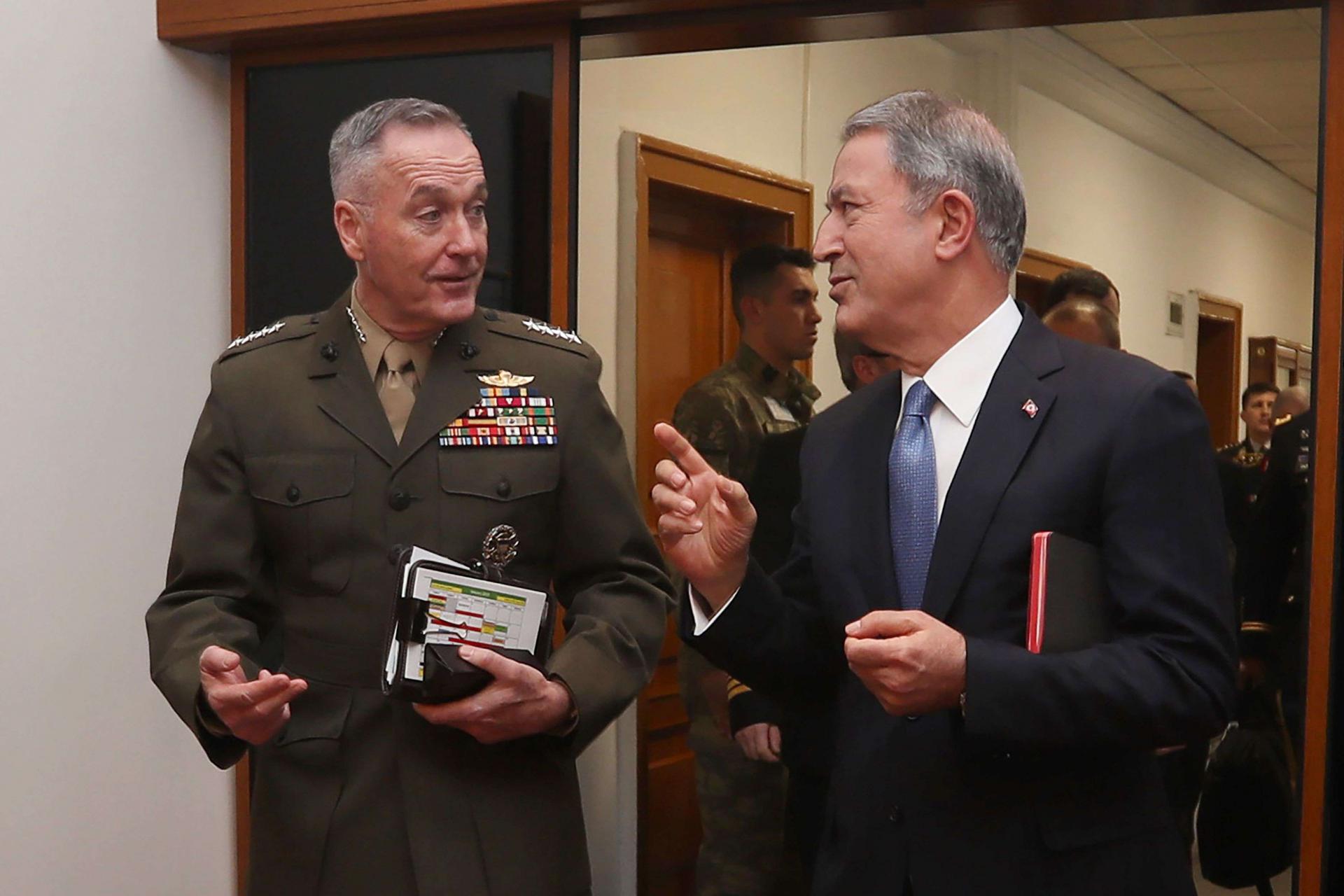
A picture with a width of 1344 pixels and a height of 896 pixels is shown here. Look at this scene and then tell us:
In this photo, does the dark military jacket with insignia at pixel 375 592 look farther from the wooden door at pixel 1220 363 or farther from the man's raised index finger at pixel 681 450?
the wooden door at pixel 1220 363

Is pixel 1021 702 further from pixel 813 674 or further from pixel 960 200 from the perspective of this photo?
pixel 960 200

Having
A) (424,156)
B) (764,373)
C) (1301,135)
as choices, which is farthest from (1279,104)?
(424,156)

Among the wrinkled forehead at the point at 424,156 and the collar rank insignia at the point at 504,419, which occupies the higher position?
the wrinkled forehead at the point at 424,156

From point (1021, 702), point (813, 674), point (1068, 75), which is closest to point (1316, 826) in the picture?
point (813, 674)

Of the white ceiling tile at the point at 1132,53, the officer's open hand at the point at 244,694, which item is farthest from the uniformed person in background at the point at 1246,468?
the white ceiling tile at the point at 1132,53

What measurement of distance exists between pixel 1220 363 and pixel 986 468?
4897mm

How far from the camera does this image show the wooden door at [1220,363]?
4.88 metres

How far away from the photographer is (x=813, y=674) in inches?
70.2

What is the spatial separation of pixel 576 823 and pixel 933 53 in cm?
394

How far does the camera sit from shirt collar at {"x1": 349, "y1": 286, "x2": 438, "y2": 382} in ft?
6.75

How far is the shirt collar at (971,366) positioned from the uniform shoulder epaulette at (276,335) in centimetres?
92

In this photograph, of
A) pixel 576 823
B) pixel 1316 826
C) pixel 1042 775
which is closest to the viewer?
pixel 1042 775

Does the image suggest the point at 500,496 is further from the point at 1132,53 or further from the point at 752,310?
the point at 1132,53

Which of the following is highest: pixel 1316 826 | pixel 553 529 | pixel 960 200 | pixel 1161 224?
pixel 1161 224
